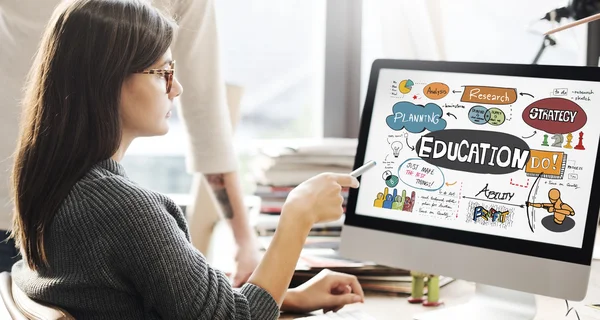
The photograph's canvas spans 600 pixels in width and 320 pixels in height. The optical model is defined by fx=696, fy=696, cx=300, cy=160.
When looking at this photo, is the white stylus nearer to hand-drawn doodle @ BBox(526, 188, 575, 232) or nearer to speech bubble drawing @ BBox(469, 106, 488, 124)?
speech bubble drawing @ BBox(469, 106, 488, 124)

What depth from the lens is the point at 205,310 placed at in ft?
3.17

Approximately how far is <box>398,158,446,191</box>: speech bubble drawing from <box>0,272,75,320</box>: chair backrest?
650 millimetres

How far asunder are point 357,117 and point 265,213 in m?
0.60

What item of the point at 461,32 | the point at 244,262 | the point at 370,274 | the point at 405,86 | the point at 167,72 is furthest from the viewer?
the point at 461,32

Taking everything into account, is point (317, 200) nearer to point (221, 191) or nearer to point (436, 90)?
point (436, 90)

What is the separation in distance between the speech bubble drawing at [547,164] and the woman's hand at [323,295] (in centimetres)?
40

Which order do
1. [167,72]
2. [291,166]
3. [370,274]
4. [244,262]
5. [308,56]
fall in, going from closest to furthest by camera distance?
[167,72] → [370,274] → [244,262] → [291,166] → [308,56]

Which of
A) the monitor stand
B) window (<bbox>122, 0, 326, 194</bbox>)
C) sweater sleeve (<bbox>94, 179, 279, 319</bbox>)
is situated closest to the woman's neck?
sweater sleeve (<bbox>94, 179, 279, 319</bbox>)

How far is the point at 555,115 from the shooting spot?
3.87ft

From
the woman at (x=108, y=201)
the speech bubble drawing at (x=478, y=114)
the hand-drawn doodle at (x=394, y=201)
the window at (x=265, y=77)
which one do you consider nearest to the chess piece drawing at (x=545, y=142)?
the speech bubble drawing at (x=478, y=114)

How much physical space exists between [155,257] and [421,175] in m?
0.55

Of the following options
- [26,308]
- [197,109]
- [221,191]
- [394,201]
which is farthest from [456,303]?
[26,308]

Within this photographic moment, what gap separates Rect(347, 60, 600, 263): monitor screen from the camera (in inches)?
45.2

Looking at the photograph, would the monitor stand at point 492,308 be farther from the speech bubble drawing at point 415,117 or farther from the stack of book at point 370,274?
the speech bubble drawing at point 415,117
